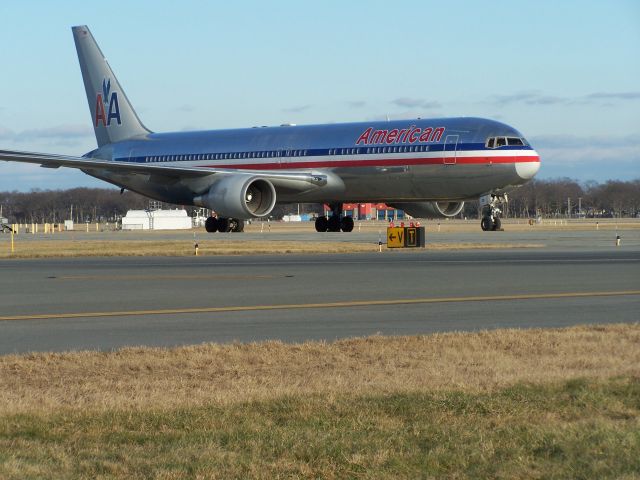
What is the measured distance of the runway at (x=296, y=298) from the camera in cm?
1408

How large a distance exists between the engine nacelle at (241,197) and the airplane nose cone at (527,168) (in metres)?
9.88

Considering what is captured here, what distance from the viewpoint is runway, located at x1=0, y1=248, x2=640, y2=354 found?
14078 millimetres

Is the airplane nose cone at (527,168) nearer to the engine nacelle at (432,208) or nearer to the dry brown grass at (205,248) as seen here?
the dry brown grass at (205,248)

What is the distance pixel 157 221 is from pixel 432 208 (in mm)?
49319

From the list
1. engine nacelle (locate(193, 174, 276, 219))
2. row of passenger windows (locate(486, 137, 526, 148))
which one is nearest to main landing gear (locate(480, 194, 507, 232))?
row of passenger windows (locate(486, 137, 526, 148))

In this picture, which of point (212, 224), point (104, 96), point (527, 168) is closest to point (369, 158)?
point (527, 168)

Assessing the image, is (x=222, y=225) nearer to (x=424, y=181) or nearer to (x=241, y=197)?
(x=241, y=197)

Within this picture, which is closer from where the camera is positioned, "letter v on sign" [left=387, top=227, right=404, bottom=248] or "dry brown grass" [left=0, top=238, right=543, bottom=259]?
"dry brown grass" [left=0, top=238, right=543, bottom=259]

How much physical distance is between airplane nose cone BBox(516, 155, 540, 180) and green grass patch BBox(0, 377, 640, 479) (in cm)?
3286

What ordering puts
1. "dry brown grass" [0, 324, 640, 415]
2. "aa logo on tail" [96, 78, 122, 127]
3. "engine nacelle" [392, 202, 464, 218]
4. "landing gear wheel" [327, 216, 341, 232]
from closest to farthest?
1. "dry brown grass" [0, 324, 640, 415]
2. "engine nacelle" [392, 202, 464, 218]
3. "landing gear wheel" [327, 216, 341, 232]
4. "aa logo on tail" [96, 78, 122, 127]

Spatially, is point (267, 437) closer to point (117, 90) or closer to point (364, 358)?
point (364, 358)

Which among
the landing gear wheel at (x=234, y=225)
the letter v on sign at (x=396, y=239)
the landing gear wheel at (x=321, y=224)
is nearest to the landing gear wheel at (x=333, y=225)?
the landing gear wheel at (x=321, y=224)

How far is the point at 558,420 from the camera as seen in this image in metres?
8.15

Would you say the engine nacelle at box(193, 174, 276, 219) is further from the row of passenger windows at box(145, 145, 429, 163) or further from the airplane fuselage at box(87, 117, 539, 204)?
the row of passenger windows at box(145, 145, 429, 163)
